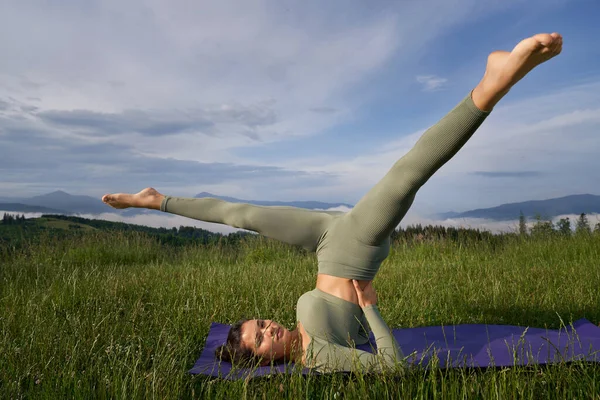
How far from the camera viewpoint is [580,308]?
5.37 metres

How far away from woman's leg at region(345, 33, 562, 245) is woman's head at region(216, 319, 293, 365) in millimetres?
874

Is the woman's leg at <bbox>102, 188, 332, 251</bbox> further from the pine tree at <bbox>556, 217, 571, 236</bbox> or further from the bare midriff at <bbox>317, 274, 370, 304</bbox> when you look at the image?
the pine tree at <bbox>556, 217, 571, 236</bbox>

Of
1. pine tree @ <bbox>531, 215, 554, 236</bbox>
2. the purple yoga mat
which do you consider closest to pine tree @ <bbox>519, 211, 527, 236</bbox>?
pine tree @ <bbox>531, 215, 554, 236</bbox>

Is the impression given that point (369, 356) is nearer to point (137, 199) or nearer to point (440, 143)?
point (440, 143)

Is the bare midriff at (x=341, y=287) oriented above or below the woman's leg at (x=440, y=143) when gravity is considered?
below

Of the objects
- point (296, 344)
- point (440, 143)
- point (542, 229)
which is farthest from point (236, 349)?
point (542, 229)

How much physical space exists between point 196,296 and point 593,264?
5.69 m

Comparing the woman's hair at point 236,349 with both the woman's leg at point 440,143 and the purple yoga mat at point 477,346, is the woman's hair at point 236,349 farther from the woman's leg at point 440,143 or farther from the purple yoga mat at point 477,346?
the woman's leg at point 440,143

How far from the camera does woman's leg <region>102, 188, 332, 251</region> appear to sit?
352 centimetres

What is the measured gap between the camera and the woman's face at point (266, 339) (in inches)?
138

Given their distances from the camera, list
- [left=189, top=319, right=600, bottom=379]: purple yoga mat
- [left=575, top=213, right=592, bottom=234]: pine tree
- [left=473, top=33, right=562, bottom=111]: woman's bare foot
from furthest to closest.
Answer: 1. [left=575, top=213, right=592, bottom=234]: pine tree
2. [left=189, top=319, right=600, bottom=379]: purple yoga mat
3. [left=473, top=33, right=562, bottom=111]: woman's bare foot

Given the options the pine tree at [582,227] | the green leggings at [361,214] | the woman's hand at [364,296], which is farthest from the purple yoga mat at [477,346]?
the pine tree at [582,227]

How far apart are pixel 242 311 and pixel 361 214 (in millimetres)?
2192

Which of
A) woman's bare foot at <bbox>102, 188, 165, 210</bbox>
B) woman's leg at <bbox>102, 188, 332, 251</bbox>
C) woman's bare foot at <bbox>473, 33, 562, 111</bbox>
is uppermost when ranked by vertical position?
woman's bare foot at <bbox>473, 33, 562, 111</bbox>
